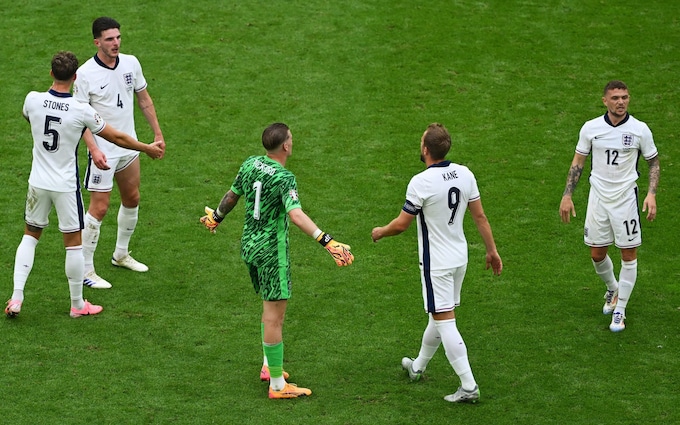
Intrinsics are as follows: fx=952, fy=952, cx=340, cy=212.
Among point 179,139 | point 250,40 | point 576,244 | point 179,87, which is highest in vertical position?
point 250,40

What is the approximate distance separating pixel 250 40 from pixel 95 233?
594cm

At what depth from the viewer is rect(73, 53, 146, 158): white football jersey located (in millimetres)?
8938

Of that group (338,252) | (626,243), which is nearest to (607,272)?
(626,243)

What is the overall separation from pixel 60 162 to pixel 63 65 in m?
0.85

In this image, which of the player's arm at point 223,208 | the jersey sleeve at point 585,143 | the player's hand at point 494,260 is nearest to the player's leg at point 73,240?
the player's arm at point 223,208

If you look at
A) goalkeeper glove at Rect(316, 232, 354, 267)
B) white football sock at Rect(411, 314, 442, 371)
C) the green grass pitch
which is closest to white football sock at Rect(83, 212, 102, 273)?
the green grass pitch

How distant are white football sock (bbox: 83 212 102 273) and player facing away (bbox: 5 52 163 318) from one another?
2.39 ft

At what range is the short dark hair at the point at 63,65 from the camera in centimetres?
782

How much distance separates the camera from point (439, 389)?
7457 mm

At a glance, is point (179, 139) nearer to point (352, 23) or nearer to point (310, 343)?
point (352, 23)

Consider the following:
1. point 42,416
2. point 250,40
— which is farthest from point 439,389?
point 250,40

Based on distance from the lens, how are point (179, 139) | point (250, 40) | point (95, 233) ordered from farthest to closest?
point (250, 40), point (179, 139), point (95, 233)

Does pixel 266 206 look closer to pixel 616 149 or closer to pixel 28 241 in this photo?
pixel 28 241

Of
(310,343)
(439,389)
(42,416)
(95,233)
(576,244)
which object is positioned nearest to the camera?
(42,416)
